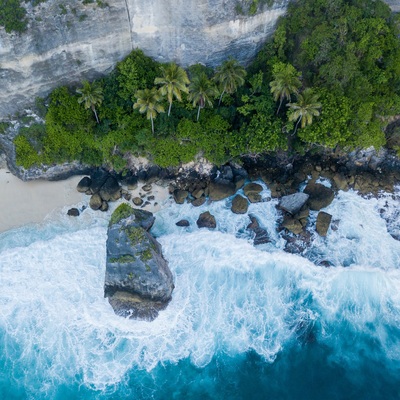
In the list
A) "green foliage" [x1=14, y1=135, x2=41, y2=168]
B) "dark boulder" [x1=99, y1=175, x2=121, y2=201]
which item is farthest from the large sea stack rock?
"green foliage" [x1=14, y1=135, x2=41, y2=168]

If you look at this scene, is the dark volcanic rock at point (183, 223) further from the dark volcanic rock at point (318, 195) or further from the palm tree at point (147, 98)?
the dark volcanic rock at point (318, 195)

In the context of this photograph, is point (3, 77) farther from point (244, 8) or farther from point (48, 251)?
point (244, 8)

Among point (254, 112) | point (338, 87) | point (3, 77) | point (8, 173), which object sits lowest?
point (8, 173)

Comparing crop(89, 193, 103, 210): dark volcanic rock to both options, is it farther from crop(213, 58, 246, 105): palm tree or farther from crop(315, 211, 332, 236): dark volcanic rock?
crop(315, 211, 332, 236): dark volcanic rock

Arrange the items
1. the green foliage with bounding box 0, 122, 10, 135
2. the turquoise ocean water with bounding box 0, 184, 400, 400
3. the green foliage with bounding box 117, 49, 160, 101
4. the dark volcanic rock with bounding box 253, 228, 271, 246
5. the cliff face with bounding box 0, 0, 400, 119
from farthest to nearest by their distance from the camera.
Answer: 1. the green foliage with bounding box 0, 122, 10, 135
2. the dark volcanic rock with bounding box 253, 228, 271, 246
3. the green foliage with bounding box 117, 49, 160, 101
4. the cliff face with bounding box 0, 0, 400, 119
5. the turquoise ocean water with bounding box 0, 184, 400, 400

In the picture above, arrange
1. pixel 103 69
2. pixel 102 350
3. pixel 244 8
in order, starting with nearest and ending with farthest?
1. pixel 102 350
2. pixel 244 8
3. pixel 103 69

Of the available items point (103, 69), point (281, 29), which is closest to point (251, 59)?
point (281, 29)
